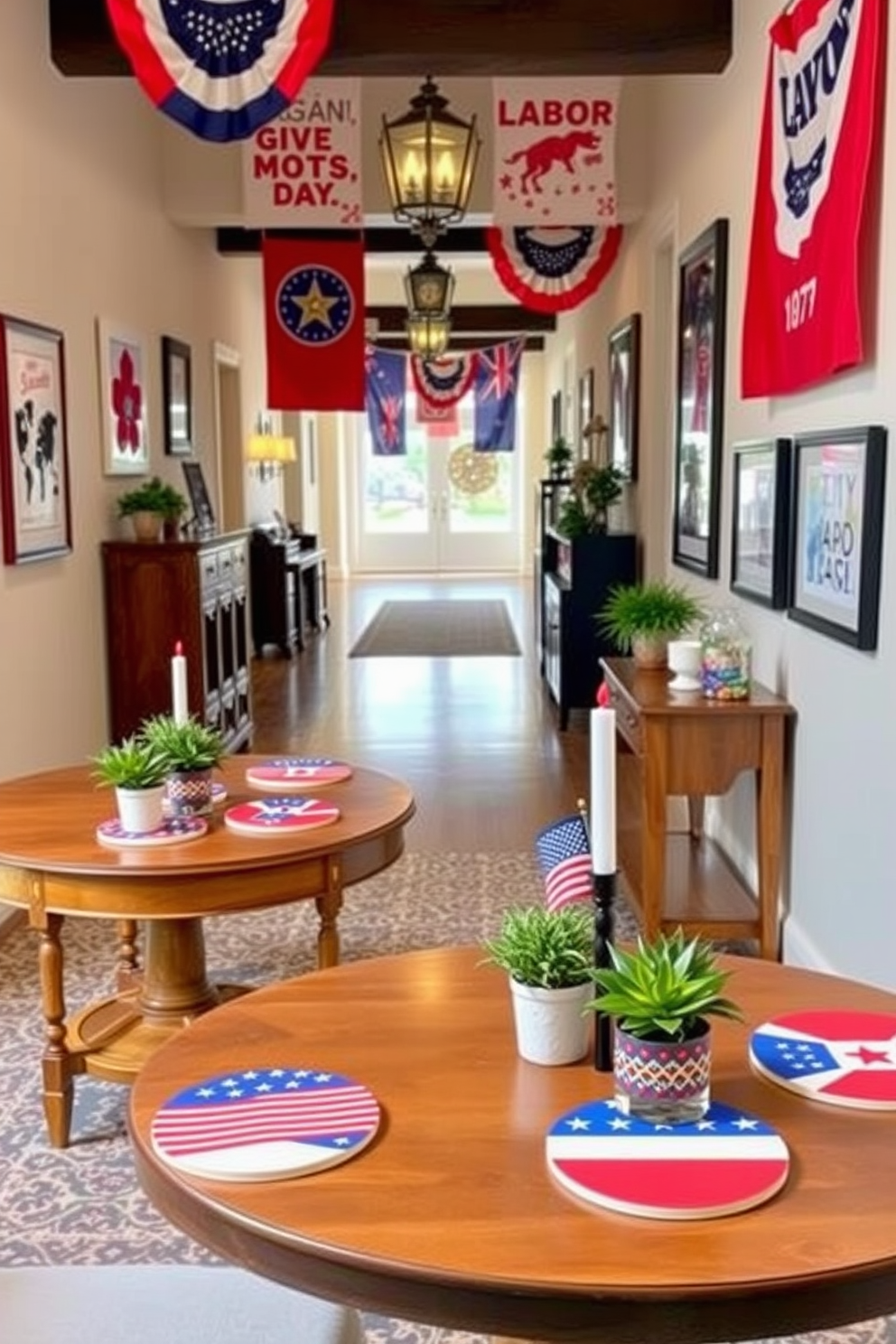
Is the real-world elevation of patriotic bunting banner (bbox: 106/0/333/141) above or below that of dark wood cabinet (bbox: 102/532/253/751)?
above

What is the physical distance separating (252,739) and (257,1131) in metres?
5.59

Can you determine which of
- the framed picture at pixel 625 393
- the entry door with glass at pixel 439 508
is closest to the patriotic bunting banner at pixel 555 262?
the framed picture at pixel 625 393

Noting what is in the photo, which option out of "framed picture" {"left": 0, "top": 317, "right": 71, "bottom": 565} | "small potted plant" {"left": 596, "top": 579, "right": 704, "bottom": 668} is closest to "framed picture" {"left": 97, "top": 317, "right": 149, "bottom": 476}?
"framed picture" {"left": 0, "top": 317, "right": 71, "bottom": 565}

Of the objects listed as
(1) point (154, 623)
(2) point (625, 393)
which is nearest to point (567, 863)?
(1) point (154, 623)

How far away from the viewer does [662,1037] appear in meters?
1.28

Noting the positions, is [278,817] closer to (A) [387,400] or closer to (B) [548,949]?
(B) [548,949]

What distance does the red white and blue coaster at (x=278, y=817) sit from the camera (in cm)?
264

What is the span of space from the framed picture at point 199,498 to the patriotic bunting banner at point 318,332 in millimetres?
817

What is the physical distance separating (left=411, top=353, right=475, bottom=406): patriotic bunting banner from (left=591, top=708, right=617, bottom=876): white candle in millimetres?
11953

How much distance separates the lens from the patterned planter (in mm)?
1284

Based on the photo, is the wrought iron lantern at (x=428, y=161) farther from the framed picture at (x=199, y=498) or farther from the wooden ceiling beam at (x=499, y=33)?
the framed picture at (x=199, y=498)

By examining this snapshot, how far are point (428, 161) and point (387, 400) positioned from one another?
10.4 metres

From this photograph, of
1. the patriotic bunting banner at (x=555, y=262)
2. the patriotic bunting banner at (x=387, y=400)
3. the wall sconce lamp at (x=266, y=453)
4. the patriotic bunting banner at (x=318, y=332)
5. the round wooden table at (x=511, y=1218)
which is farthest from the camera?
the patriotic bunting banner at (x=387, y=400)

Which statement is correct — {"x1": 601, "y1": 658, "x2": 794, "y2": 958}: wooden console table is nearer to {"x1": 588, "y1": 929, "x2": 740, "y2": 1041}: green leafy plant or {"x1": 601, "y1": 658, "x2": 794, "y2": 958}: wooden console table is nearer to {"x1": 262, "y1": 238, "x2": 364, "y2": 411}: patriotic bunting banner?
{"x1": 588, "y1": 929, "x2": 740, "y2": 1041}: green leafy plant
